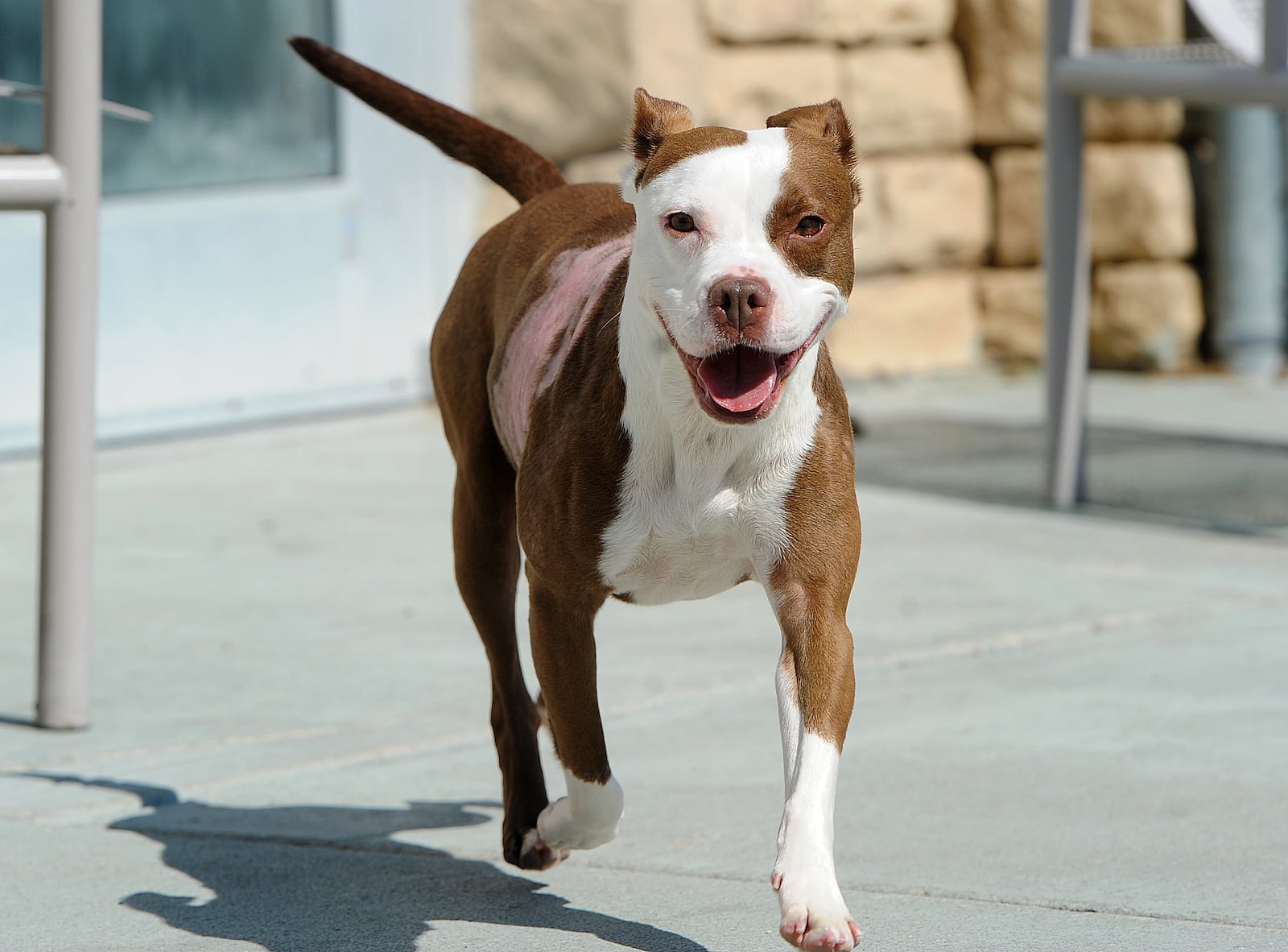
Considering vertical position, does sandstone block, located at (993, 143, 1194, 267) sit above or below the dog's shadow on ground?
above

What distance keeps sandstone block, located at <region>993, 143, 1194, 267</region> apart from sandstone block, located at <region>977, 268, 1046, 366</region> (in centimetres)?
21

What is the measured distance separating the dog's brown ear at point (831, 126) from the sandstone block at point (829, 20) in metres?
6.31

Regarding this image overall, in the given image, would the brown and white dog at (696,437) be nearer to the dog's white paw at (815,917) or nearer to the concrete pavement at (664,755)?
the dog's white paw at (815,917)

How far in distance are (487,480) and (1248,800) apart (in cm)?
160

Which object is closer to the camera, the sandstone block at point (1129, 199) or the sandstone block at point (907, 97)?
the sandstone block at point (907, 97)

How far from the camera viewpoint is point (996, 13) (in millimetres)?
9977

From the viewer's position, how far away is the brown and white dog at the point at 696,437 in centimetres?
277

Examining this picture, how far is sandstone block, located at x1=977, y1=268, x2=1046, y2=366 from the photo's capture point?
33.4 ft

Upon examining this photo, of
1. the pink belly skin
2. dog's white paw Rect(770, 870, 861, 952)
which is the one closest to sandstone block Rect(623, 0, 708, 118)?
the pink belly skin

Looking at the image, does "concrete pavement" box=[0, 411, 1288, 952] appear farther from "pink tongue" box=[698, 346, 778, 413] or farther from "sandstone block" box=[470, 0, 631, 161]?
"sandstone block" box=[470, 0, 631, 161]

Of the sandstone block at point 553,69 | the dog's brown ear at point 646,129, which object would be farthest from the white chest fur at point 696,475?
the sandstone block at point 553,69

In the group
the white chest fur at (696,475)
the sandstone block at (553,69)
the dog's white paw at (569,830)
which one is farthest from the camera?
the sandstone block at (553,69)

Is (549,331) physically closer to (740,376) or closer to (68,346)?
(740,376)

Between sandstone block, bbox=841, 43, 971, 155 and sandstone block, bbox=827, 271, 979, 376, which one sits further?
sandstone block, bbox=827, 271, 979, 376
